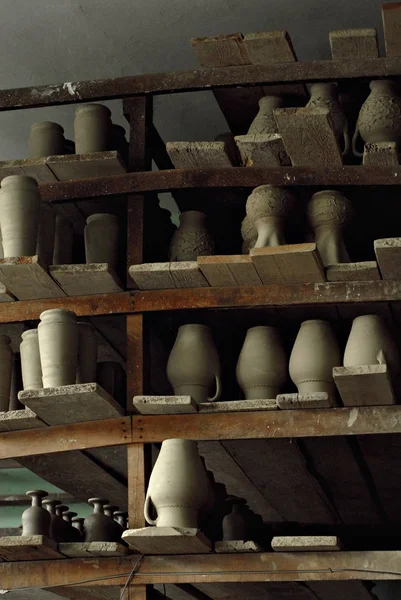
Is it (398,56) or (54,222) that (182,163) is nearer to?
(54,222)

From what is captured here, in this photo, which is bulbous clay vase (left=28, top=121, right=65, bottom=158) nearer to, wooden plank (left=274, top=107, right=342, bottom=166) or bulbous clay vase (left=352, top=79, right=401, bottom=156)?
wooden plank (left=274, top=107, right=342, bottom=166)

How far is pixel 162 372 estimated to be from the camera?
12.3 feet

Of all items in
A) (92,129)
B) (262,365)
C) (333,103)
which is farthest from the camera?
(92,129)

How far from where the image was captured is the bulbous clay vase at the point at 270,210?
3.15 meters

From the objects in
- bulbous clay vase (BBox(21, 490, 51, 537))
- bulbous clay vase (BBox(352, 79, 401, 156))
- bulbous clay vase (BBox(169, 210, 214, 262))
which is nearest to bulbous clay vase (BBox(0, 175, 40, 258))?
bulbous clay vase (BBox(169, 210, 214, 262))

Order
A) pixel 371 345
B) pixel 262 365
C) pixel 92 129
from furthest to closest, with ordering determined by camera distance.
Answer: pixel 92 129
pixel 262 365
pixel 371 345

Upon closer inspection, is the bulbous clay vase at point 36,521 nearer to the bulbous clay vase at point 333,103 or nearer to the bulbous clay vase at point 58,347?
the bulbous clay vase at point 58,347

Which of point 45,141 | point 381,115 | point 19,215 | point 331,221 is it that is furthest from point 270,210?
point 45,141

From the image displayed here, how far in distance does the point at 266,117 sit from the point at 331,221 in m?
0.38

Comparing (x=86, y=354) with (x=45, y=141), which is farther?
(x=45, y=141)

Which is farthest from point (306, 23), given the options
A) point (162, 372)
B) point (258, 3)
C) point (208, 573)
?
point (208, 573)

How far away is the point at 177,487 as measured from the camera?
9.35ft

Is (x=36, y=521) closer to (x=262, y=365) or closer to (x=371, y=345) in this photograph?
(x=262, y=365)

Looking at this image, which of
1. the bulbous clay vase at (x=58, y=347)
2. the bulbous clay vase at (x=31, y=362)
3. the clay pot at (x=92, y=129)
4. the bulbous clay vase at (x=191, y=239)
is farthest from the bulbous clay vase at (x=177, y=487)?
the clay pot at (x=92, y=129)
